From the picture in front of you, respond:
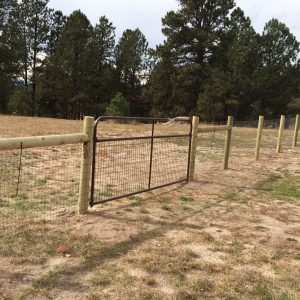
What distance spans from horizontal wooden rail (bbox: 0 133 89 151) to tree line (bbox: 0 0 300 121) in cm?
3296

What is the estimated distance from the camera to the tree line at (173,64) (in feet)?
126

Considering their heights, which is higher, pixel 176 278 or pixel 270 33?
pixel 270 33

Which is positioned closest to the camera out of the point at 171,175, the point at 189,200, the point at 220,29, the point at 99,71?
the point at 189,200

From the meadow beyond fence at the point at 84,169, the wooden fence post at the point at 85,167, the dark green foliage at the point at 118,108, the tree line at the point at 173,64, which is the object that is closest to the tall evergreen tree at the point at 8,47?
the tree line at the point at 173,64

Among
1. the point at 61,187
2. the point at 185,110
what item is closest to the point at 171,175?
the point at 61,187

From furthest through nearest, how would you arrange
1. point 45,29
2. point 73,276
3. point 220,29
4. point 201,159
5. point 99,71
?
point 99,71
point 45,29
point 220,29
point 201,159
point 73,276

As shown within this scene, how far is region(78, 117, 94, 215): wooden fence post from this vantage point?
5.39m

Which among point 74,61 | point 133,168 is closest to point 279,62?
point 74,61

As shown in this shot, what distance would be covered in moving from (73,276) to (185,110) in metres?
38.7

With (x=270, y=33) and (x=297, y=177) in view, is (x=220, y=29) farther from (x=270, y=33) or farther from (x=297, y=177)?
(x=297, y=177)

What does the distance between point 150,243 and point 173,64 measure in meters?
38.9

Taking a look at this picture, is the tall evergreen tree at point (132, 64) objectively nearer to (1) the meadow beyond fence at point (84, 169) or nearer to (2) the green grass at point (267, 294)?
(1) the meadow beyond fence at point (84, 169)

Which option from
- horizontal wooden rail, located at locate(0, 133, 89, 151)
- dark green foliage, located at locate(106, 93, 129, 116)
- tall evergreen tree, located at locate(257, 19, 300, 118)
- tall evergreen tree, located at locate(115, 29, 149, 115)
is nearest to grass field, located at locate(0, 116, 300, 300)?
horizontal wooden rail, located at locate(0, 133, 89, 151)

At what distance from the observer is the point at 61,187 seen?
22.8ft
